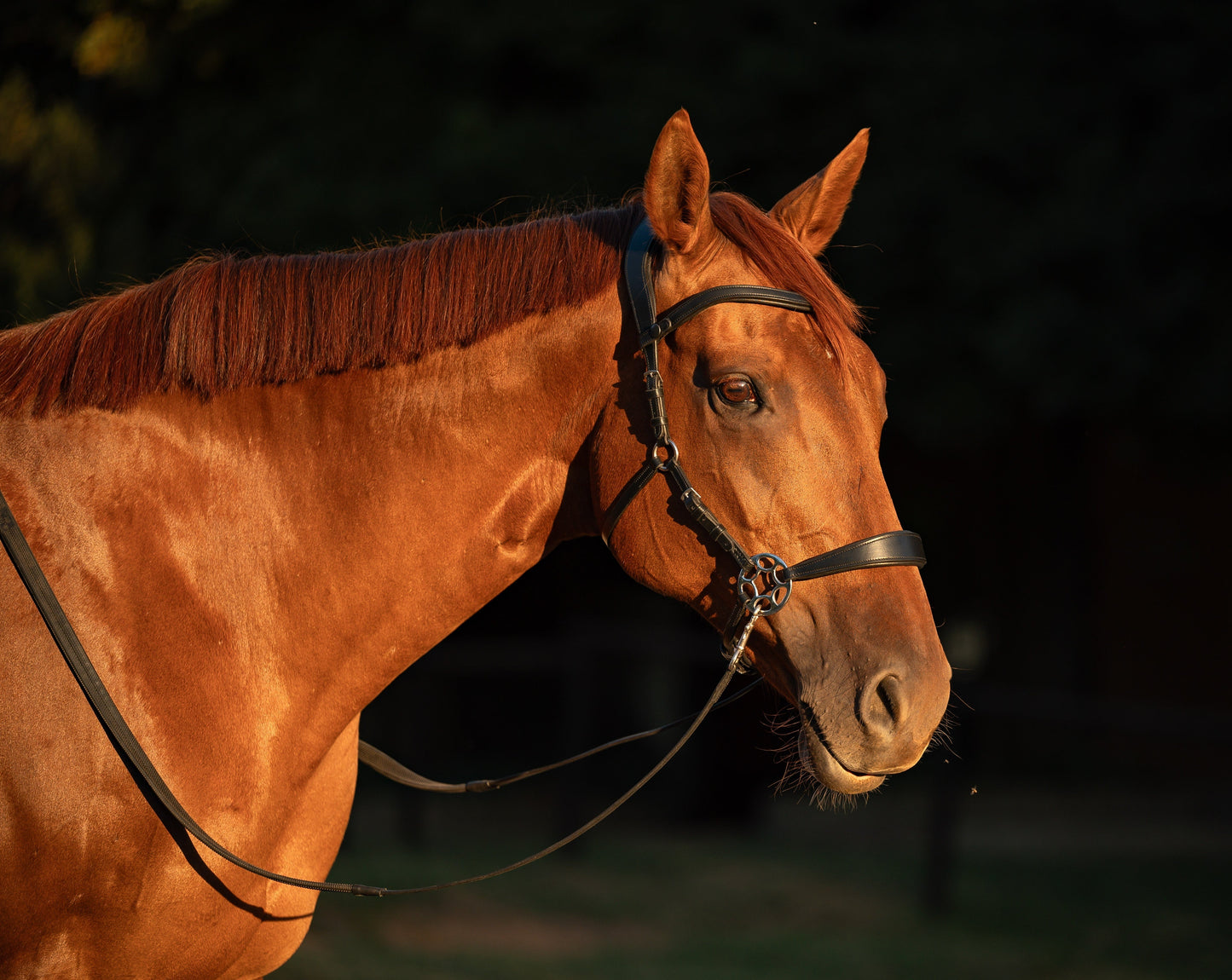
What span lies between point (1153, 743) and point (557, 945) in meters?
7.14

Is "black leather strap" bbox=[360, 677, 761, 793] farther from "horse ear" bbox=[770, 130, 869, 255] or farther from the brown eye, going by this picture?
"horse ear" bbox=[770, 130, 869, 255]

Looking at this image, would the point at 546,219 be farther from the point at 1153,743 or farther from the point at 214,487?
the point at 1153,743

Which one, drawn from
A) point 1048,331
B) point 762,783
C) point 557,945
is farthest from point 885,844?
point 1048,331

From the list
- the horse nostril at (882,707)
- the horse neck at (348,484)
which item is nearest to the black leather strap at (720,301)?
the horse neck at (348,484)

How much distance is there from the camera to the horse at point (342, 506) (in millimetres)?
2006

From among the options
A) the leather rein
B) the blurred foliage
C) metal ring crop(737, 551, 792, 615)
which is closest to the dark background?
the blurred foliage

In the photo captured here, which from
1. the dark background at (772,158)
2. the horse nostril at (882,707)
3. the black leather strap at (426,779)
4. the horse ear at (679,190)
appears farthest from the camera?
the dark background at (772,158)

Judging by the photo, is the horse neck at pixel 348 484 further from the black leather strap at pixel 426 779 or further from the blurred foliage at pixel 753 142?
the blurred foliage at pixel 753 142

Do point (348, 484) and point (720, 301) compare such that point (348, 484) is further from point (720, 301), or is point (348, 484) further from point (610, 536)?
point (720, 301)

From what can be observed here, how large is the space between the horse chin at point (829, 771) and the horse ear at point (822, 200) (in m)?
1.08

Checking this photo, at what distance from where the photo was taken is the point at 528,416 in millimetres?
2242

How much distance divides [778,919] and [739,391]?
552 centimetres

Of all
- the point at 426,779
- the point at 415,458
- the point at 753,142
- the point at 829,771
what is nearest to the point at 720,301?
the point at 415,458

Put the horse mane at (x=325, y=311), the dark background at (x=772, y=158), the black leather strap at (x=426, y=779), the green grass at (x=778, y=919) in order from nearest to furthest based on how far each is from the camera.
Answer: the horse mane at (x=325, y=311) < the black leather strap at (x=426, y=779) < the green grass at (x=778, y=919) < the dark background at (x=772, y=158)
